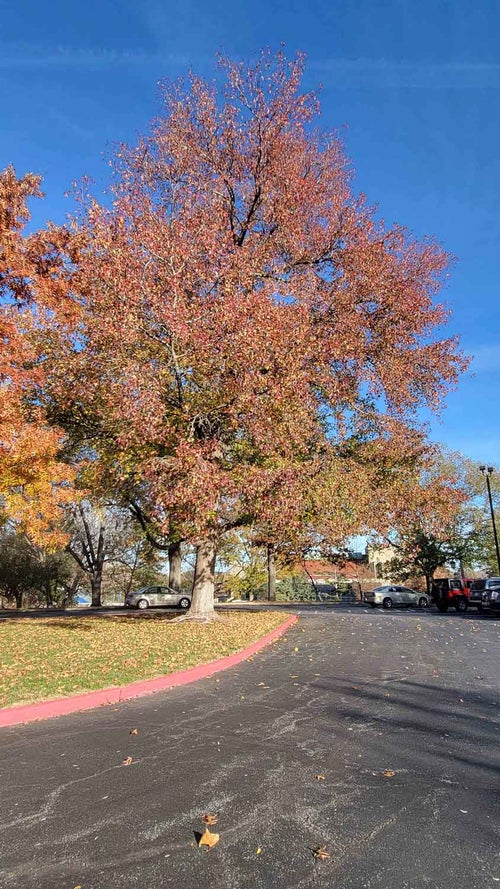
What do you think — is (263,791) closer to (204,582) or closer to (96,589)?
(204,582)

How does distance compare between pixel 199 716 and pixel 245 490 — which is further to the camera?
pixel 245 490

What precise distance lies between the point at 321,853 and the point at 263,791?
3.17 feet

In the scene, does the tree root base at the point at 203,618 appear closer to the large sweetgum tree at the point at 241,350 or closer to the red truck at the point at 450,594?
the large sweetgum tree at the point at 241,350

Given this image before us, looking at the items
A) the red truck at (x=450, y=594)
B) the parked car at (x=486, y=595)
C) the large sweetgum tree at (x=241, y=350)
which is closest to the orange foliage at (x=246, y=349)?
the large sweetgum tree at (x=241, y=350)

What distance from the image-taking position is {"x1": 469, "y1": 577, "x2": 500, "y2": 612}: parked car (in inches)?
880

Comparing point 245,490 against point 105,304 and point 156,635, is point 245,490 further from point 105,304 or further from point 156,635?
point 105,304

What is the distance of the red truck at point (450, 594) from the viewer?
31031 mm

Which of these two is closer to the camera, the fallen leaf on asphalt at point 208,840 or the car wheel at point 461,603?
the fallen leaf on asphalt at point 208,840

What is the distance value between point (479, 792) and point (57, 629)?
13113 mm

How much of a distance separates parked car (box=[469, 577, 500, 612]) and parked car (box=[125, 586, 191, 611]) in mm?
16713

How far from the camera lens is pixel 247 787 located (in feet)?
13.1

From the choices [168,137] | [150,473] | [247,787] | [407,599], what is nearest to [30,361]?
[150,473]

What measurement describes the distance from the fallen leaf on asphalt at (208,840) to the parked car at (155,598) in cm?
3067

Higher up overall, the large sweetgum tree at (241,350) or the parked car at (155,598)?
the large sweetgum tree at (241,350)
